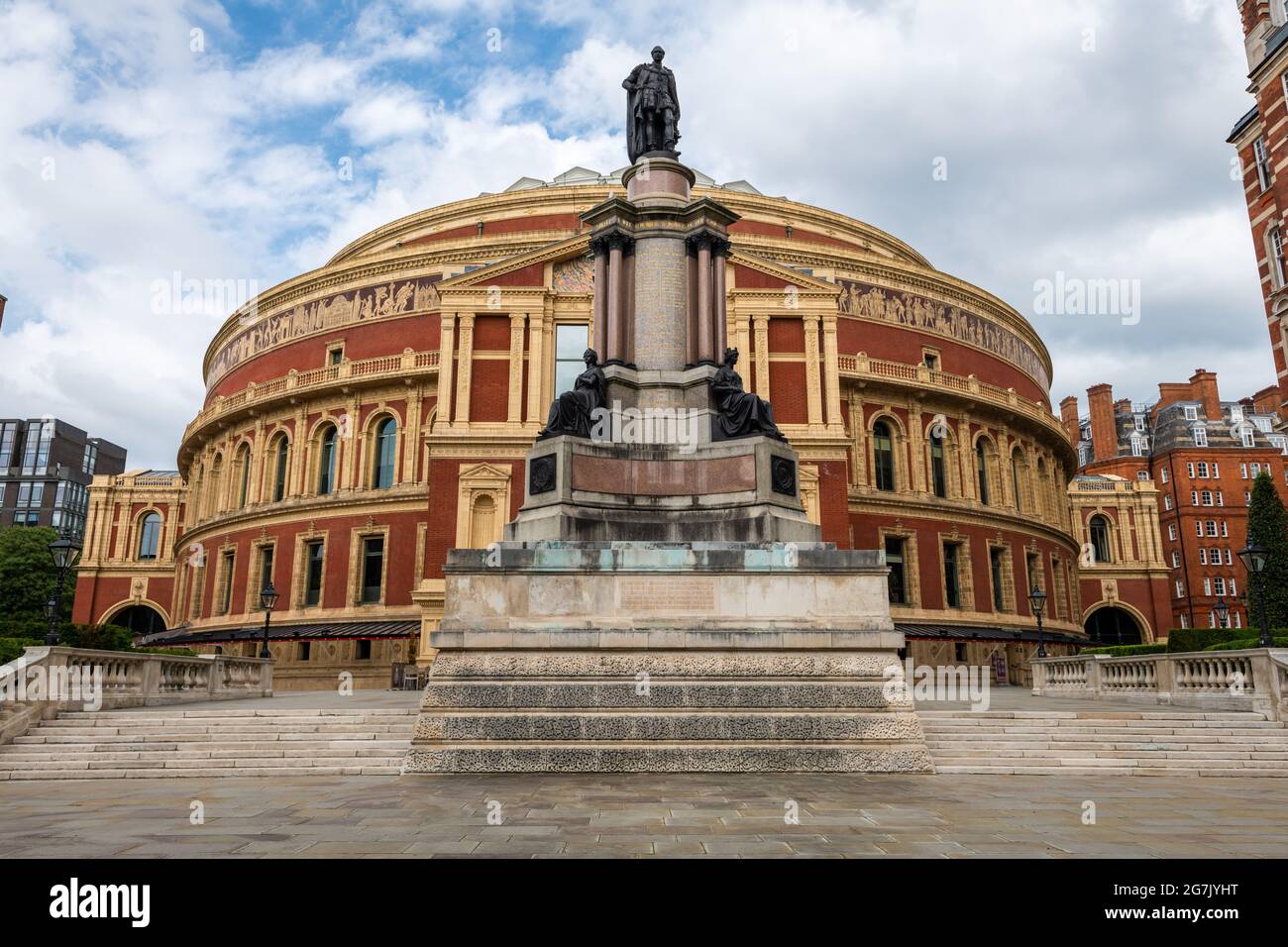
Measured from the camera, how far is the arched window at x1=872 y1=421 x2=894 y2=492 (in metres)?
43.2

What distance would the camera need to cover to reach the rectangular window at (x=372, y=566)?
4069 centimetres

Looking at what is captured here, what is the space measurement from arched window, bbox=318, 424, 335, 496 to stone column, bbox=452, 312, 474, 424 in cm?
1155

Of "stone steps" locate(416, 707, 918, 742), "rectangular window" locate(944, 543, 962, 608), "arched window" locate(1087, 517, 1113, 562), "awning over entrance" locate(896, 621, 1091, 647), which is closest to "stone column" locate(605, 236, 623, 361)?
"stone steps" locate(416, 707, 918, 742)

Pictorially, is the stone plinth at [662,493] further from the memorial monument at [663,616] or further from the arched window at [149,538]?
the arched window at [149,538]

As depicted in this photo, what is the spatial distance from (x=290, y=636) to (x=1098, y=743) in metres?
34.8

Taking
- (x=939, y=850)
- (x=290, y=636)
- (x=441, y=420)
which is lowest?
(x=939, y=850)

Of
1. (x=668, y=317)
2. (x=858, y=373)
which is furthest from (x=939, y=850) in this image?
(x=858, y=373)

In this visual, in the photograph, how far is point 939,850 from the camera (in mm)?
6422

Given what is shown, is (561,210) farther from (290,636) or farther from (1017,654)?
(1017,654)

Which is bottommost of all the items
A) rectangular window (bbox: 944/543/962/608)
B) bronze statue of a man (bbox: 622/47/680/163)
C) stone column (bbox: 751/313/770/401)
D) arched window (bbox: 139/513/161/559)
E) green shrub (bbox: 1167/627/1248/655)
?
green shrub (bbox: 1167/627/1248/655)

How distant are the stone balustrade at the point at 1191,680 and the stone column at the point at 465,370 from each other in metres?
23.1

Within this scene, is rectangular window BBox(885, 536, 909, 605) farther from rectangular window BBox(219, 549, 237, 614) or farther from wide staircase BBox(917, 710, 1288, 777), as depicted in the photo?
rectangular window BBox(219, 549, 237, 614)

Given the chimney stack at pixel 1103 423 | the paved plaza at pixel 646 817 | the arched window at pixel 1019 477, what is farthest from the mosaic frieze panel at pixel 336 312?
the chimney stack at pixel 1103 423

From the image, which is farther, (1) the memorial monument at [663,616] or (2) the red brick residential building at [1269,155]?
(2) the red brick residential building at [1269,155]
